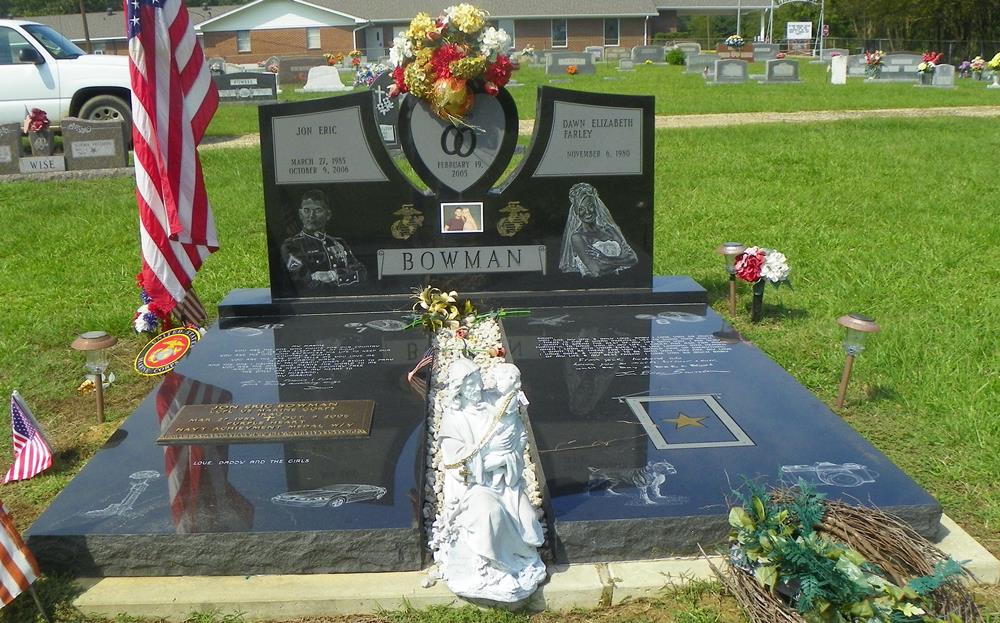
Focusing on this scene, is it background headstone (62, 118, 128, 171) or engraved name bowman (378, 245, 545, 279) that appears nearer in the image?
engraved name bowman (378, 245, 545, 279)

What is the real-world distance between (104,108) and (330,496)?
41.8 feet

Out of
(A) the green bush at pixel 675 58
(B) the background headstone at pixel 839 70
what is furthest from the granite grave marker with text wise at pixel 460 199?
(A) the green bush at pixel 675 58

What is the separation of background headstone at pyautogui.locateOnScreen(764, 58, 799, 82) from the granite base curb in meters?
25.9

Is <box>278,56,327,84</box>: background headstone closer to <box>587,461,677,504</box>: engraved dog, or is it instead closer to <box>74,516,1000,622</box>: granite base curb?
<box>587,461,677,504</box>: engraved dog

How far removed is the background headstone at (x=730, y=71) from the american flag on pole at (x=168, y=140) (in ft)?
77.1

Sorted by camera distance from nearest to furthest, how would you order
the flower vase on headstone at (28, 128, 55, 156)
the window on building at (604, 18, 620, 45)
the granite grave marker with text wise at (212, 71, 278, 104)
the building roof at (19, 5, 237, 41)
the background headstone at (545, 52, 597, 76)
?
the flower vase on headstone at (28, 128, 55, 156) < the granite grave marker with text wise at (212, 71, 278, 104) < the background headstone at (545, 52, 597, 76) < the window on building at (604, 18, 620, 45) < the building roof at (19, 5, 237, 41)

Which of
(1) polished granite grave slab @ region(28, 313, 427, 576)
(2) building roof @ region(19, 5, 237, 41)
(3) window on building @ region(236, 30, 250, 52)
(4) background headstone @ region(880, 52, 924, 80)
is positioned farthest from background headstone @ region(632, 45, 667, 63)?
(1) polished granite grave slab @ region(28, 313, 427, 576)

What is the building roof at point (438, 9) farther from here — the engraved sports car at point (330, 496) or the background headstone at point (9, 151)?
the engraved sports car at point (330, 496)

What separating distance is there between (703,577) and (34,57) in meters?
14.6

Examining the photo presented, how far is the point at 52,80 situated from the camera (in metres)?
14.7

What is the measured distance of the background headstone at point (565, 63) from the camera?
3409 centimetres

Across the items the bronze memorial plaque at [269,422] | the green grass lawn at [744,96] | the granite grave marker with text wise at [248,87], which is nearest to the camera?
the bronze memorial plaque at [269,422]

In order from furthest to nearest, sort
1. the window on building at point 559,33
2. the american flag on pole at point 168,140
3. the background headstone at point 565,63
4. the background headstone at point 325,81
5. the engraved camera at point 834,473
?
the window on building at point 559,33
the background headstone at point 565,63
the background headstone at point 325,81
the american flag on pole at point 168,140
the engraved camera at point 834,473

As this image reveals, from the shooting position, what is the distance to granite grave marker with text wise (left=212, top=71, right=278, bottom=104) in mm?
23984
